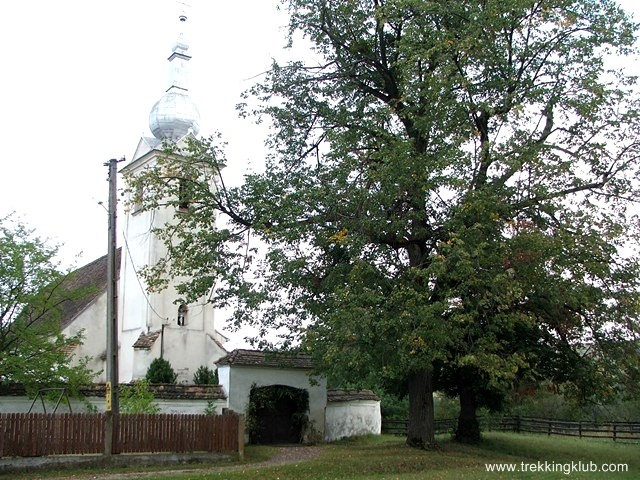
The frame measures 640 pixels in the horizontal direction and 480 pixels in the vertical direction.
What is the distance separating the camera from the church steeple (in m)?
32.6

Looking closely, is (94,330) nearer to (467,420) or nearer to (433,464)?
(467,420)

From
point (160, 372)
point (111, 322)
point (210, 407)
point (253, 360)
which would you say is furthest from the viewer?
point (160, 372)

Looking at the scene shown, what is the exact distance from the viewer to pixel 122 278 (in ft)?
111

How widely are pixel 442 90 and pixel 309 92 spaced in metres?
5.18

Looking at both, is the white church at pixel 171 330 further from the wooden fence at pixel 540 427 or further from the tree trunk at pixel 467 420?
the tree trunk at pixel 467 420

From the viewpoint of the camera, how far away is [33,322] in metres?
18.9

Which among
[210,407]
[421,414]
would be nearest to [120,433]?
[210,407]

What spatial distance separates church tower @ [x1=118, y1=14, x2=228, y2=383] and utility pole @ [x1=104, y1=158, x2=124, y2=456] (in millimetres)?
12293

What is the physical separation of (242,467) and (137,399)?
4.21 meters

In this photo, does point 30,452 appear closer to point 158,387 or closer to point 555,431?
point 158,387

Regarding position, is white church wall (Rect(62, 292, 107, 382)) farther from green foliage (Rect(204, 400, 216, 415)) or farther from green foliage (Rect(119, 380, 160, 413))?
green foliage (Rect(119, 380, 160, 413))

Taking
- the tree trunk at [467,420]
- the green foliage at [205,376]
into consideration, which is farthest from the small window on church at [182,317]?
the tree trunk at [467,420]

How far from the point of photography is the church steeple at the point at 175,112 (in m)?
32.6

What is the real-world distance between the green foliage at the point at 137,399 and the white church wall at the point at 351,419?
8.26 meters
